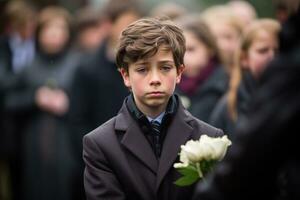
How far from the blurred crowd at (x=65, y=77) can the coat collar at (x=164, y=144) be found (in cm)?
384

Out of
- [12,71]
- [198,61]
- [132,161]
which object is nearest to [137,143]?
[132,161]

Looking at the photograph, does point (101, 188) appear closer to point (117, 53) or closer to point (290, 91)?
point (117, 53)

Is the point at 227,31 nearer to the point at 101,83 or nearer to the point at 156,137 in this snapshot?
the point at 101,83

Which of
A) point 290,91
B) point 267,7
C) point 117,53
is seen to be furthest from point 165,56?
point 267,7

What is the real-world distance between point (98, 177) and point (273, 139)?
177cm

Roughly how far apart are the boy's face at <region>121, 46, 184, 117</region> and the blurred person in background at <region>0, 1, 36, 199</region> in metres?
7.24

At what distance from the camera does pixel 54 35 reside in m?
13.5

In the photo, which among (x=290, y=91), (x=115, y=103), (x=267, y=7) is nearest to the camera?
(x=290, y=91)

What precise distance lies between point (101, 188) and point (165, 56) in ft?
2.72

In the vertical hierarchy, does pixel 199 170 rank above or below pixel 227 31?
below

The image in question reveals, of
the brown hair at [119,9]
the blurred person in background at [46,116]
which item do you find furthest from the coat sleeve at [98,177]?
the blurred person in background at [46,116]

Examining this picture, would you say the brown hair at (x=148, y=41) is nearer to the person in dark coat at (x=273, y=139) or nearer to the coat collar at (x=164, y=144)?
the coat collar at (x=164, y=144)

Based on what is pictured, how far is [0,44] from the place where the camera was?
13922 millimetres

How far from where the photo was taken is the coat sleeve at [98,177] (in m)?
6.06
